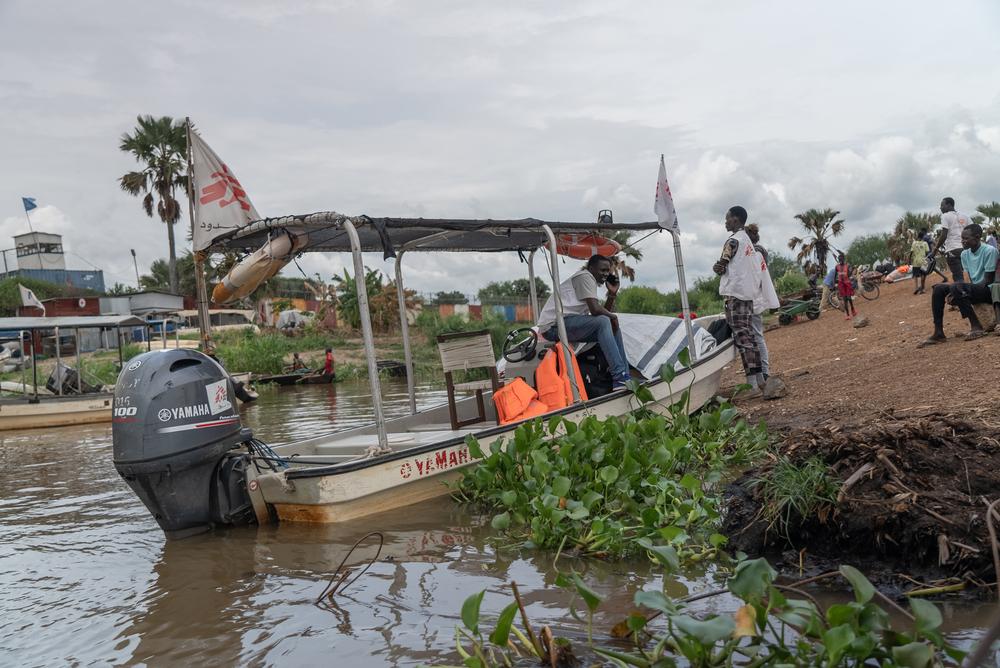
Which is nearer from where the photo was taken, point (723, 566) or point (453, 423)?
point (723, 566)

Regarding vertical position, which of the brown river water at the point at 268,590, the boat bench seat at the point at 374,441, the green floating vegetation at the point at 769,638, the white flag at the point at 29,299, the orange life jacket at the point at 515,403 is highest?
the white flag at the point at 29,299

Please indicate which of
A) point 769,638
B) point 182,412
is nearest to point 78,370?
point 182,412

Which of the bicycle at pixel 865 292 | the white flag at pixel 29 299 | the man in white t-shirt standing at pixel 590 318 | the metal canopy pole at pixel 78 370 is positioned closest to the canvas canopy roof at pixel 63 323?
the metal canopy pole at pixel 78 370

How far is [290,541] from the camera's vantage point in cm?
586

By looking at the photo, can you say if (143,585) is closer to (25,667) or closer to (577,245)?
(25,667)

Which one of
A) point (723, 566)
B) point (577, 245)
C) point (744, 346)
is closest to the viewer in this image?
point (723, 566)

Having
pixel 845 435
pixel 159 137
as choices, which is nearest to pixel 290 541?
pixel 845 435

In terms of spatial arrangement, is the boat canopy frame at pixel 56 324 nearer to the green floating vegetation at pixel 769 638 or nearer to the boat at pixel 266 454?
the boat at pixel 266 454

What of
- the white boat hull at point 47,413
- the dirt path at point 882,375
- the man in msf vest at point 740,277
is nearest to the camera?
the dirt path at point 882,375

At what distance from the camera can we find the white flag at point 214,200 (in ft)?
21.4

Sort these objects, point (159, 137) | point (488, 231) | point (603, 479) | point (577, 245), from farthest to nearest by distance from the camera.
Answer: point (159, 137) < point (577, 245) < point (488, 231) < point (603, 479)

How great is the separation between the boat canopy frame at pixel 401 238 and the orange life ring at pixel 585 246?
23 centimetres

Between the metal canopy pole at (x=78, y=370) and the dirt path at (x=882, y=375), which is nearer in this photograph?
the dirt path at (x=882, y=375)

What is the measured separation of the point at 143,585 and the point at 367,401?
12989mm
